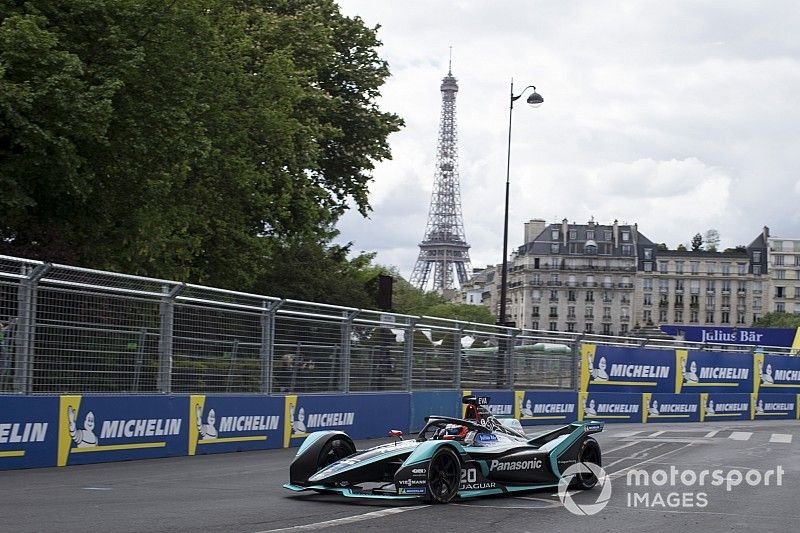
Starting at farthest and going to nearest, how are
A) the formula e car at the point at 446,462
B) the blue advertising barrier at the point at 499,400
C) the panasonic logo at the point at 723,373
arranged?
1. the panasonic logo at the point at 723,373
2. the blue advertising barrier at the point at 499,400
3. the formula e car at the point at 446,462

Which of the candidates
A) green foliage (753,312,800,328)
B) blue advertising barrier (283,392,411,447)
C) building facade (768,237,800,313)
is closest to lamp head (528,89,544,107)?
blue advertising barrier (283,392,411,447)

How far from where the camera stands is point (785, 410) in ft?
121

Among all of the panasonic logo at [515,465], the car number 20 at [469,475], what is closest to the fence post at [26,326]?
the car number 20 at [469,475]

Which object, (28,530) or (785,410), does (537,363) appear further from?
(28,530)

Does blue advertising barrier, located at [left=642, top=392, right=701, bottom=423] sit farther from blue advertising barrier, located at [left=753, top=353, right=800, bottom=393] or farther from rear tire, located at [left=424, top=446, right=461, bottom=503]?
rear tire, located at [left=424, top=446, right=461, bottom=503]

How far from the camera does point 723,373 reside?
1363 inches

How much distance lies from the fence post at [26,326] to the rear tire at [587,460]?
255 inches

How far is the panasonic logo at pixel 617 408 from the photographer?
2964cm

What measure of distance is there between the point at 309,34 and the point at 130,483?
88.1 ft

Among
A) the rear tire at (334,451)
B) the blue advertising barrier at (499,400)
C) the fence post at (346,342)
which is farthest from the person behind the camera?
the blue advertising barrier at (499,400)

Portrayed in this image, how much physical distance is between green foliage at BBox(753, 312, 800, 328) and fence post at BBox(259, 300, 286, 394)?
13444 cm

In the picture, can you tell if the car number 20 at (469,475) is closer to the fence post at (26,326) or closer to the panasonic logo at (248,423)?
the fence post at (26,326)

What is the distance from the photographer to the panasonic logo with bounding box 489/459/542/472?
11868 mm

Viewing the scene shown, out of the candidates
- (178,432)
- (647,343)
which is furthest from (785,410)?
(178,432)
